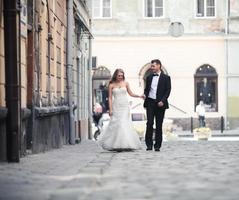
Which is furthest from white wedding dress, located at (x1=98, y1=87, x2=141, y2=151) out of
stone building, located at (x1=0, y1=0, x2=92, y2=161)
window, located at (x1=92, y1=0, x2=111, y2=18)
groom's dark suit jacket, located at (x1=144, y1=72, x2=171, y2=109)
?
window, located at (x1=92, y1=0, x2=111, y2=18)

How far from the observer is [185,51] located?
4403cm

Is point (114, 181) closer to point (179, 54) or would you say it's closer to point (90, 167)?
point (90, 167)

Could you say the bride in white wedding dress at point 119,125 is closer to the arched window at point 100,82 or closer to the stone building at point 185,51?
the stone building at point 185,51

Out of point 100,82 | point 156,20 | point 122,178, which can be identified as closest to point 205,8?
point 156,20

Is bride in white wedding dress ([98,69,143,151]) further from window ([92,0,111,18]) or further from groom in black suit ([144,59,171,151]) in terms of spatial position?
window ([92,0,111,18])

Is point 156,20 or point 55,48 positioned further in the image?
point 156,20

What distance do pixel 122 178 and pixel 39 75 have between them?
6.60m

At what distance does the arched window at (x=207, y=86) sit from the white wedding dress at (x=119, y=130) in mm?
28509

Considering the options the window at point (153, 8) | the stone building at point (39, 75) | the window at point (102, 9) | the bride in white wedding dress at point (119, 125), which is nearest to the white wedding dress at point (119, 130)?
the bride in white wedding dress at point (119, 125)

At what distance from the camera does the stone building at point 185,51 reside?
43.8 metres

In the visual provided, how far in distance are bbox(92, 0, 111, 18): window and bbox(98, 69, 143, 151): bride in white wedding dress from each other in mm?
29410

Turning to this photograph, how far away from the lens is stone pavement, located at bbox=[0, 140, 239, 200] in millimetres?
Result: 7707

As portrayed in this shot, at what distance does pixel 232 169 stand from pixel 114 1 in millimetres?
34771

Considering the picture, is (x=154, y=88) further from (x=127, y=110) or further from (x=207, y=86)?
(x=207, y=86)
